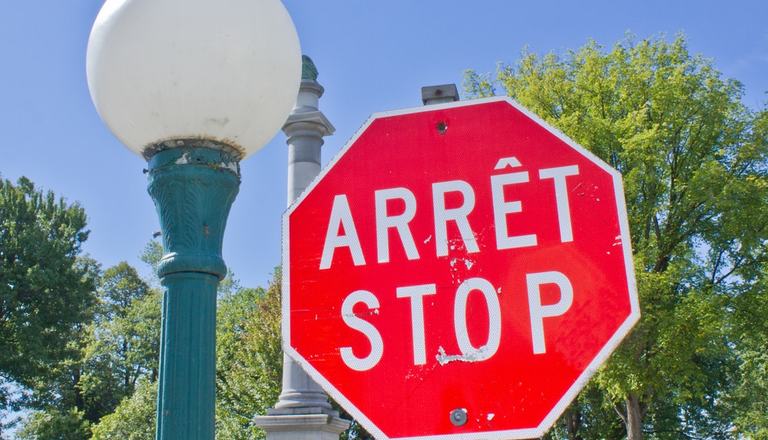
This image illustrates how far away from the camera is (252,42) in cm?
251

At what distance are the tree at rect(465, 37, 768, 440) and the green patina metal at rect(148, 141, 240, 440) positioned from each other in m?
16.1

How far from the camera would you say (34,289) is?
96.2 ft

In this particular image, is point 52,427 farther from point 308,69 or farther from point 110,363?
point 308,69

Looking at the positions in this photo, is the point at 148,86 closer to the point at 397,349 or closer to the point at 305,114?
the point at 397,349

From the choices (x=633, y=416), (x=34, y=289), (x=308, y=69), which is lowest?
(x=633, y=416)

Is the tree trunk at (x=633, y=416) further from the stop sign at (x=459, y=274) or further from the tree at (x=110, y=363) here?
the tree at (x=110, y=363)

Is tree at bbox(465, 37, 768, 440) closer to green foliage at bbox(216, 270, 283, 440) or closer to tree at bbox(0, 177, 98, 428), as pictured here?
green foliage at bbox(216, 270, 283, 440)

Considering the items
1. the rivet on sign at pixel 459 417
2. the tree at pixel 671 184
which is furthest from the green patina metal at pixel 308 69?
the tree at pixel 671 184

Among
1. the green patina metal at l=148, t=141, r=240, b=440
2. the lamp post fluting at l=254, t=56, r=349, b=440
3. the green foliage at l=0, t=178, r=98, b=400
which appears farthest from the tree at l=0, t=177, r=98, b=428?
the green patina metal at l=148, t=141, r=240, b=440

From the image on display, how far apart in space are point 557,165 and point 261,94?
0.98 meters

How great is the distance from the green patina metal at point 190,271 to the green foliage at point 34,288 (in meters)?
28.8

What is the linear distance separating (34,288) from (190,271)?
29.5 meters

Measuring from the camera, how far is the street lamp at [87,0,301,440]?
7.90 feet

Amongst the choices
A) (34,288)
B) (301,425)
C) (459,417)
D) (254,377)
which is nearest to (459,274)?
(459,417)
